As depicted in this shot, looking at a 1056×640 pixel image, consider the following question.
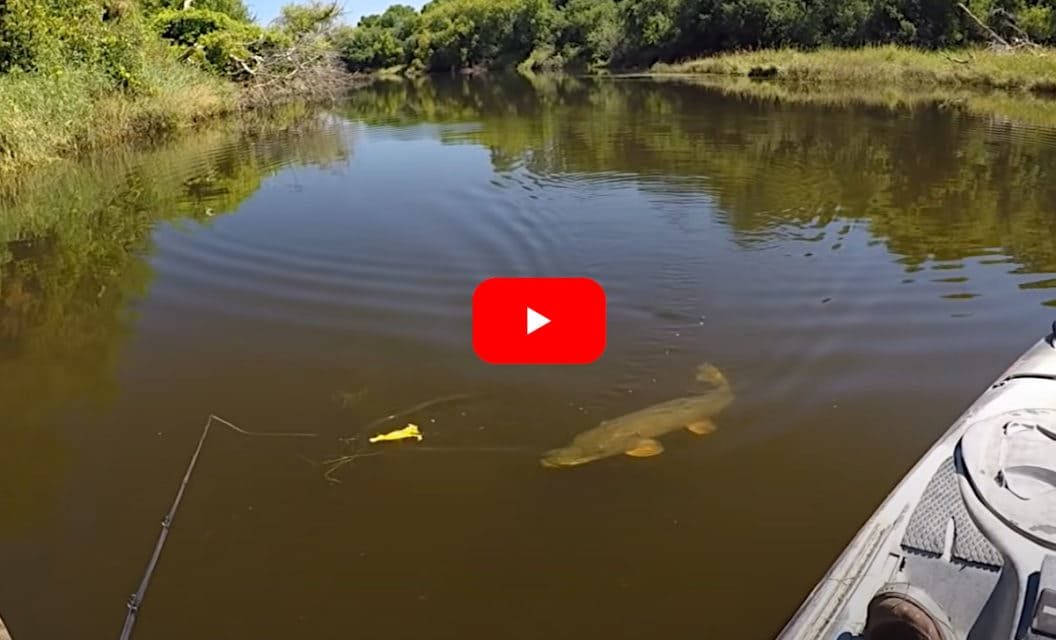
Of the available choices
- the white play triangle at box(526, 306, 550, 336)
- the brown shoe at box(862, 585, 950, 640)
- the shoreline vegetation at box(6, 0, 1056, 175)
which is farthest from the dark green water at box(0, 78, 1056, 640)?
the shoreline vegetation at box(6, 0, 1056, 175)

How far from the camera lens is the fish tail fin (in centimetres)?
513

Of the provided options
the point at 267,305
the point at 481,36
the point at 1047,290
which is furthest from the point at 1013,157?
the point at 481,36

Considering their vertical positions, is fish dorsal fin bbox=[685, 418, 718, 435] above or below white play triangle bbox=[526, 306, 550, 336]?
below

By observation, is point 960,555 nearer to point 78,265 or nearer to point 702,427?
point 702,427

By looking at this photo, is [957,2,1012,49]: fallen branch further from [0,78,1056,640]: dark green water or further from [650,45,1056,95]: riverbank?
[0,78,1056,640]: dark green water

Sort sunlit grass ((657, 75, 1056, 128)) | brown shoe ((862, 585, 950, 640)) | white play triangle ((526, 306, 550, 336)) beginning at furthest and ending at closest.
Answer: sunlit grass ((657, 75, 1056, 128)), white play triangle ((526, 306, 550, 336)), brown shoe ((862, 585, 950, 640))

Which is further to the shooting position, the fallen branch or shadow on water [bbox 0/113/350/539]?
the fallen branch

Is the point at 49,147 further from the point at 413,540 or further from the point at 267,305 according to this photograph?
the point at 413,540

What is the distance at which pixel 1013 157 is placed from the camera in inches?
487

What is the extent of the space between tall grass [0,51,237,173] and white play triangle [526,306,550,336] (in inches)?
438

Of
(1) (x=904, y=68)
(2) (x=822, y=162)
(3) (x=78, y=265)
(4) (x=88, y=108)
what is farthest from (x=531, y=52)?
(3) (x=78, y=265)

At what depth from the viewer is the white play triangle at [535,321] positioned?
6167mm

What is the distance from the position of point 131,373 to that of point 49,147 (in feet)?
37.0

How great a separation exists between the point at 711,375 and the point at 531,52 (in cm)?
5302
